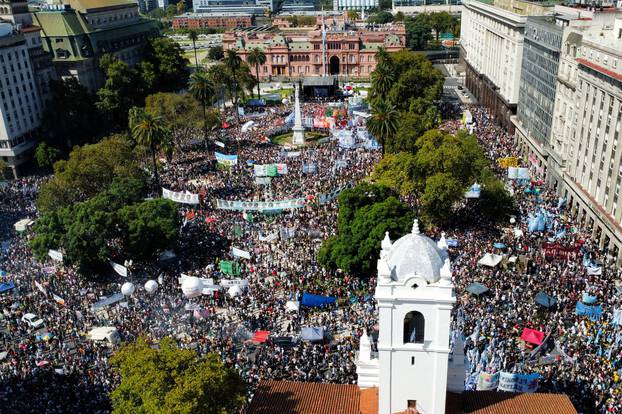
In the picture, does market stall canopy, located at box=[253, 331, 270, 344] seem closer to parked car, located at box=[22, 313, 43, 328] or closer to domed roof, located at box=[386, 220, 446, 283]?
parked car, located at box=[22, 313, 43, 328]

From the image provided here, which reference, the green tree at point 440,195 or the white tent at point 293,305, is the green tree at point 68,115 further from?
the white tent at point 293,305

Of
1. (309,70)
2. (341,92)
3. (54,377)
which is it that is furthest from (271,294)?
(309,70)

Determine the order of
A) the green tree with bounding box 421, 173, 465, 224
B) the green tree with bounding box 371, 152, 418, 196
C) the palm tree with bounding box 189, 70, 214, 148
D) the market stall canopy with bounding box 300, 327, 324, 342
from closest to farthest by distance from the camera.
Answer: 1. the market stall canopy with bounding box 300, 327, 324, 342
2. the green tree with bounding box 421, 173, 465, 224
3. the green tree with bounding box 371, 152, 418, 196
4. the palm tree with bounding box 189, 70, 214, 148

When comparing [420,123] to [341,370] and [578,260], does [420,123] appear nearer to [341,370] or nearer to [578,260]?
[578,260]

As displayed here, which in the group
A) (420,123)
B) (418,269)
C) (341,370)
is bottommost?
(341,370)

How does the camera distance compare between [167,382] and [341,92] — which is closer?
[167,382]

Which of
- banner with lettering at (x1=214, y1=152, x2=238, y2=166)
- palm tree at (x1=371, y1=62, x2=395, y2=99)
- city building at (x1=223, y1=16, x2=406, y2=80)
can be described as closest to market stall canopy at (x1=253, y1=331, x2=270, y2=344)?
banner with lettering at (x1=214, y1=152, x2=238, y2=166)
